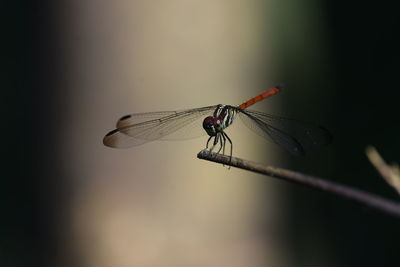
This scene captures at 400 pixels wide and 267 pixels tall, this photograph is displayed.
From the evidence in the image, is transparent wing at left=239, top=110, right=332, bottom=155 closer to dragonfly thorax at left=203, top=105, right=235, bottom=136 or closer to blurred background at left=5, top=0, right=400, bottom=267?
dragonfly thorax at left=203, top=105, right=235, bottom=136

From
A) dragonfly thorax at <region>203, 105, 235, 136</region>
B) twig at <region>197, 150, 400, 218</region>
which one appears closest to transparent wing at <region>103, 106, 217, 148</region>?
dragonfly thorax at <region>203, 105, 235, 136</region>

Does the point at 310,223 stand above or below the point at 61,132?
below

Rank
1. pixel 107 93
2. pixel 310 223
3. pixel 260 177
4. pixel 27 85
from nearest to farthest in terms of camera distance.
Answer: pixel 107 93 < pixel 27 85 < pixel 260 177 < pixel 310 223

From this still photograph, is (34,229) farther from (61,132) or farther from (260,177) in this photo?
(260,177)

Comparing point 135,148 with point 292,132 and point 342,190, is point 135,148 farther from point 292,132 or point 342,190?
point 342,190

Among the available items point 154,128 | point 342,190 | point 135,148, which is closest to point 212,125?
point 154,128

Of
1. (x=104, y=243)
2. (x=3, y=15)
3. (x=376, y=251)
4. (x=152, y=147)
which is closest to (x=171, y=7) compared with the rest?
(x=152, y=147)
